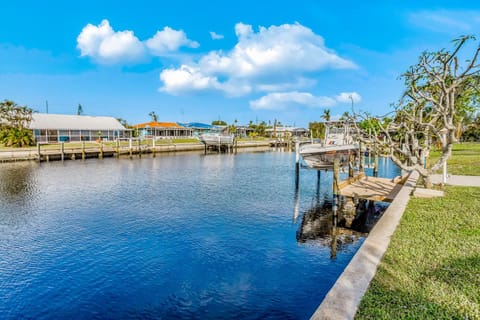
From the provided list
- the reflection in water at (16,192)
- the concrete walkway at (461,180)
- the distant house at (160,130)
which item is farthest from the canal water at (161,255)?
the distant house at (160,130)

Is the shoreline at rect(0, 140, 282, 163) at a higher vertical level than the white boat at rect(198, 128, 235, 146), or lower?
lower

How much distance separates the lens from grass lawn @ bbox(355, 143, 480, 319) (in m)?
4.36

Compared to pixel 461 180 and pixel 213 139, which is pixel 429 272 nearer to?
pixel 461 180

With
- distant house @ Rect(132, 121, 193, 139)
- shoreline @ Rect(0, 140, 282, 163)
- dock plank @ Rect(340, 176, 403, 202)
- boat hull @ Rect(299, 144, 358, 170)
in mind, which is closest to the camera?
dock plank @ Rect(340, 176, 403, 202)

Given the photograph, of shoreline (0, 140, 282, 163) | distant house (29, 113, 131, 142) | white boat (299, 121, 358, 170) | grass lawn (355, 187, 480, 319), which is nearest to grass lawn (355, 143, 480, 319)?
grass lawn (355, 187, 480, 319)

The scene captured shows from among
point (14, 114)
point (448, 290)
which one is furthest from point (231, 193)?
point (14, 114)

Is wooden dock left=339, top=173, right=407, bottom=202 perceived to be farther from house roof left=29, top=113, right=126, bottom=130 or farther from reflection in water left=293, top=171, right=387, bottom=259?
house roof left=29, top=113, right=126, bottom=130

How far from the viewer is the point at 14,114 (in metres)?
44.1

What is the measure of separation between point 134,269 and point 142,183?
13.9 meters

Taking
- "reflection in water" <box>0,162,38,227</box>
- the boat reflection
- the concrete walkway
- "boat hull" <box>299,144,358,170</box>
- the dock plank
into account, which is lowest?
the boat reflection

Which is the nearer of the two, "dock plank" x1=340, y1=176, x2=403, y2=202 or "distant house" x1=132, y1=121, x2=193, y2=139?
"dock plank" x1=340, y1=176, x2=403, y2=202

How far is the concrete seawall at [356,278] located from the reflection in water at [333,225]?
2.83 m

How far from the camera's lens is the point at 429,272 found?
5430 millimetres

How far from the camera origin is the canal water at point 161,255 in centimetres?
730
